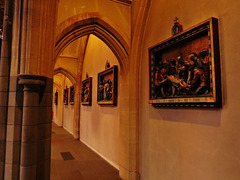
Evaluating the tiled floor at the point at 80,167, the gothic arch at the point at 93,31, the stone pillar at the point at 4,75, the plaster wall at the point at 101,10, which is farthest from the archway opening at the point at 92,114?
the stone pillar at the point at 4,75

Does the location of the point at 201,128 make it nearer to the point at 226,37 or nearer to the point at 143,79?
the point at 226,37

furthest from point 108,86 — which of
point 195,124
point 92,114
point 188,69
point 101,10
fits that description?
point 195,124

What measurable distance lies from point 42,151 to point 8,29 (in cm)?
127

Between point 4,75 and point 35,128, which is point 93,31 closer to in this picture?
point 4,75

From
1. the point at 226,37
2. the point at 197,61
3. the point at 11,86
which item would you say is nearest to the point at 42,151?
the point at 11,86

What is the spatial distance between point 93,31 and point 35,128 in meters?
2.51

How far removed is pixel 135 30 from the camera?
131 inches

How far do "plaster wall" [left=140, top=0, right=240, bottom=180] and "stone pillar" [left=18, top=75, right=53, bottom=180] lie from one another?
1.65 meters

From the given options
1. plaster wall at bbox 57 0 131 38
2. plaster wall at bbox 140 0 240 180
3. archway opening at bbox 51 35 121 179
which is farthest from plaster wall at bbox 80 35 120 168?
plaster wall at bbox 140 0 240 180

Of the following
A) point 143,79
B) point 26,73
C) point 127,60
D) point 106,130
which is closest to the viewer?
point 26,73

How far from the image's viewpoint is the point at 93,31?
3.56 meters

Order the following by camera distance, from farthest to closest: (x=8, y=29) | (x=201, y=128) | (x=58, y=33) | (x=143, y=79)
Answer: (x=143, y=79) → (x=58, y=33) → (x=201, y=128) → (x=8, y=29)

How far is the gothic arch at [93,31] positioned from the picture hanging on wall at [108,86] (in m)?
0.68

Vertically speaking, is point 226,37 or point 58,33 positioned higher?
point 58,33
